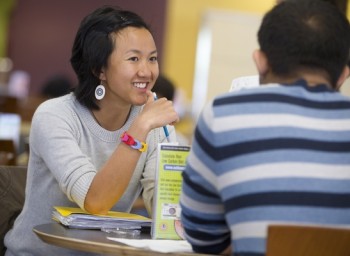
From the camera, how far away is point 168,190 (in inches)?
80.0

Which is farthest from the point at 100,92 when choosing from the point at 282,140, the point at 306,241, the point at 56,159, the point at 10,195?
the point at 306,241

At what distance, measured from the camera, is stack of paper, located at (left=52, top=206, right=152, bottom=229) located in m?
2.01

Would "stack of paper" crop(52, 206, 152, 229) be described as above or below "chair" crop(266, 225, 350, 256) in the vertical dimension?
below

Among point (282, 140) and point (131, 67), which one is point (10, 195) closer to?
point (131, 67)

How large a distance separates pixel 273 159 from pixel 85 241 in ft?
1.51

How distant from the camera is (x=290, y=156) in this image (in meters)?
1.56

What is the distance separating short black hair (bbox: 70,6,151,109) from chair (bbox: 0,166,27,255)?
34 centimetres

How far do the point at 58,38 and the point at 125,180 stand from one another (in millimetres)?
9974

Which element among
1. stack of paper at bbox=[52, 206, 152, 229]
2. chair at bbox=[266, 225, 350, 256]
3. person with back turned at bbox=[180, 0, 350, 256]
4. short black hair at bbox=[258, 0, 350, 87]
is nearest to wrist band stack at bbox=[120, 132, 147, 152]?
stack of paper at bbox=[52, 206, 152, 229]

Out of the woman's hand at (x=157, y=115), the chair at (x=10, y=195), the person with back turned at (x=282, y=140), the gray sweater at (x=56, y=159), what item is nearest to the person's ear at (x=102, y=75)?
the gray sweater at (x=56, y=159)

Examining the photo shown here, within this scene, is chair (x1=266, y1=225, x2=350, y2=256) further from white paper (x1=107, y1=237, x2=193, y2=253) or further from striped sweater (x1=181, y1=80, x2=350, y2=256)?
white paper (x1=107, y1=237, x2=193, y2=253)

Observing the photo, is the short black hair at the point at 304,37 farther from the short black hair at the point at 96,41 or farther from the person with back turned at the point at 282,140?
the short black hair at the point at 96,41

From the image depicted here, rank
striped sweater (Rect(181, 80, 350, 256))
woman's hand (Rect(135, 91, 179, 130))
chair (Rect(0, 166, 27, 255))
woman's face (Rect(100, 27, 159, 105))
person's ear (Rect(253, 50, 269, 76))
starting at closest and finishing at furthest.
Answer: striped sweater (Rect(181, 80, 350, 256)) → person's ear (Rect(253, 50, 269, 76)) → woman's hand (Rect(135, 91, 179, 130)) → woman's face (Rect(100, 27, 159, 105)) → chair (Rect(0, 166, 27, 255))

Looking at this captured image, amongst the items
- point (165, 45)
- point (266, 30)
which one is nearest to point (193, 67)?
point (165, 45)
